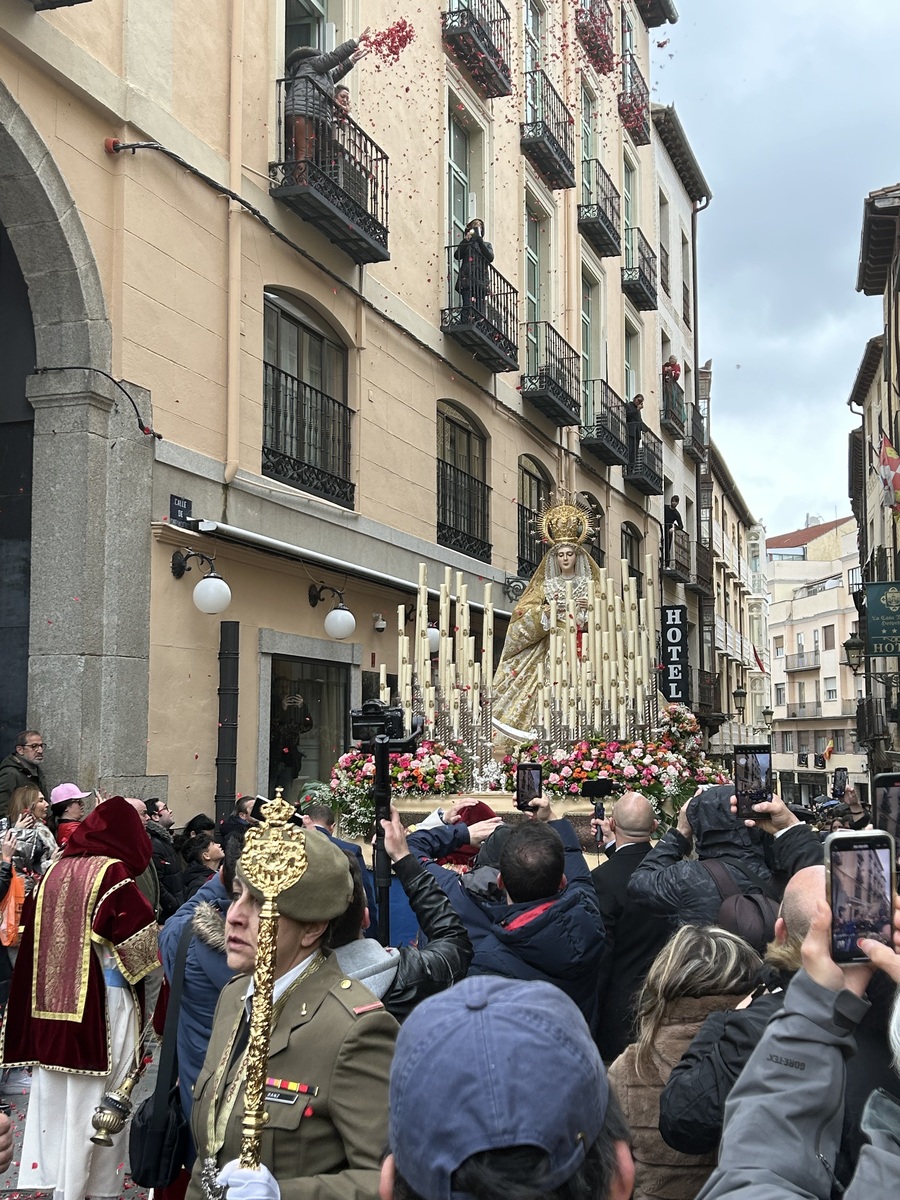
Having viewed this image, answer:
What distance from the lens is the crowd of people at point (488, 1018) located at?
1653 mm

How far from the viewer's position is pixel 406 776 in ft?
27.5

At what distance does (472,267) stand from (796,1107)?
16.2 meters

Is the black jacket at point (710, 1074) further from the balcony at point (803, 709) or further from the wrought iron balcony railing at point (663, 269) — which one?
the balcony at point (803, 709)

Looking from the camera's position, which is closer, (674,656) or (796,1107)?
(796,1107)

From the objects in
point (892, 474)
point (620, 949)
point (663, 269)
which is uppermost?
point (663, 269)

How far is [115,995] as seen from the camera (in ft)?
17.1

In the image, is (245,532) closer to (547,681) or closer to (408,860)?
(547,681)

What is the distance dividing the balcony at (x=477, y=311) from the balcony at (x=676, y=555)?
11.8 m

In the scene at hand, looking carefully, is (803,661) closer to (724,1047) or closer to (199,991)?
(199,991)

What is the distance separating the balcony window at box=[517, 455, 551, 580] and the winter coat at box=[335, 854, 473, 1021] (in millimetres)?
16051

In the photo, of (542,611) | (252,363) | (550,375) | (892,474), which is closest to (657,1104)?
(542,611)

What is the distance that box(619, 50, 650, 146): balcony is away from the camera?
87.1 feet

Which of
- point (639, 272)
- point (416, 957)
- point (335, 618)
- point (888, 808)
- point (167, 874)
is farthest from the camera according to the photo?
point (639, 272)

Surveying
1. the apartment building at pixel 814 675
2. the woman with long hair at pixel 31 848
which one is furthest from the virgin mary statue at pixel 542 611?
the apartment building at pixel 814 675
